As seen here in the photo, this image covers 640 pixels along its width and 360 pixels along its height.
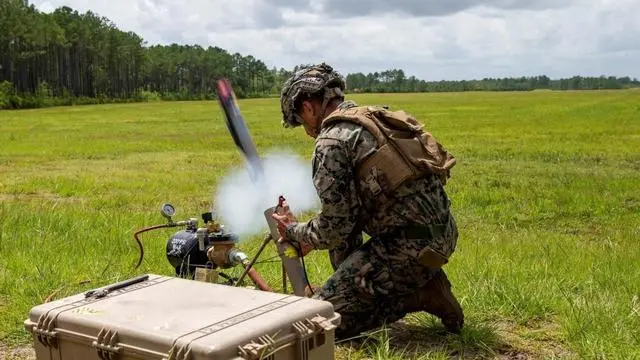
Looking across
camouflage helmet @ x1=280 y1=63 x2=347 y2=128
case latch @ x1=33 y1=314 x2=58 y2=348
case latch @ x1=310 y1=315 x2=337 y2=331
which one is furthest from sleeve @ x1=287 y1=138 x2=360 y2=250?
case latch @ x1=33 y1=314 x2=58 y2=348

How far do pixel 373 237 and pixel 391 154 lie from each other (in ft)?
1.81

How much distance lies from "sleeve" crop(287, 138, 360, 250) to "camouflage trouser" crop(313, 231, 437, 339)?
0.21 meters

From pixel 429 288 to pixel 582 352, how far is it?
887mm

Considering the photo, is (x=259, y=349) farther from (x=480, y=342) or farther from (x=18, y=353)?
(x=18, y=353)

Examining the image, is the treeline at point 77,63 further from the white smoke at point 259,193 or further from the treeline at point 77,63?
the white smoke at point 259,193

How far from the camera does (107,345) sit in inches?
107

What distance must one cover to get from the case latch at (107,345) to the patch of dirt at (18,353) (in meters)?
1.36

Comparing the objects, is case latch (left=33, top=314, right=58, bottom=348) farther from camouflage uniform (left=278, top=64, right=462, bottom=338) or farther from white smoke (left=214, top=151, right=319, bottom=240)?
white smoke (left=214, top=151, right=319, bottom=240)

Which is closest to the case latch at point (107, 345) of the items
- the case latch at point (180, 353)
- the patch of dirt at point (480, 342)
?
the case latch at point (180, 353)

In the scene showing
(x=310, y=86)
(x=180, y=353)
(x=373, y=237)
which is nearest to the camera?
(x=180, y=353)

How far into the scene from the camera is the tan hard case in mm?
2582

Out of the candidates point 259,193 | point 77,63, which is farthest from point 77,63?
point 259,193

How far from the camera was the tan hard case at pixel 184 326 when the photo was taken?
102 inches

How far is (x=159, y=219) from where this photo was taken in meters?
8.37
